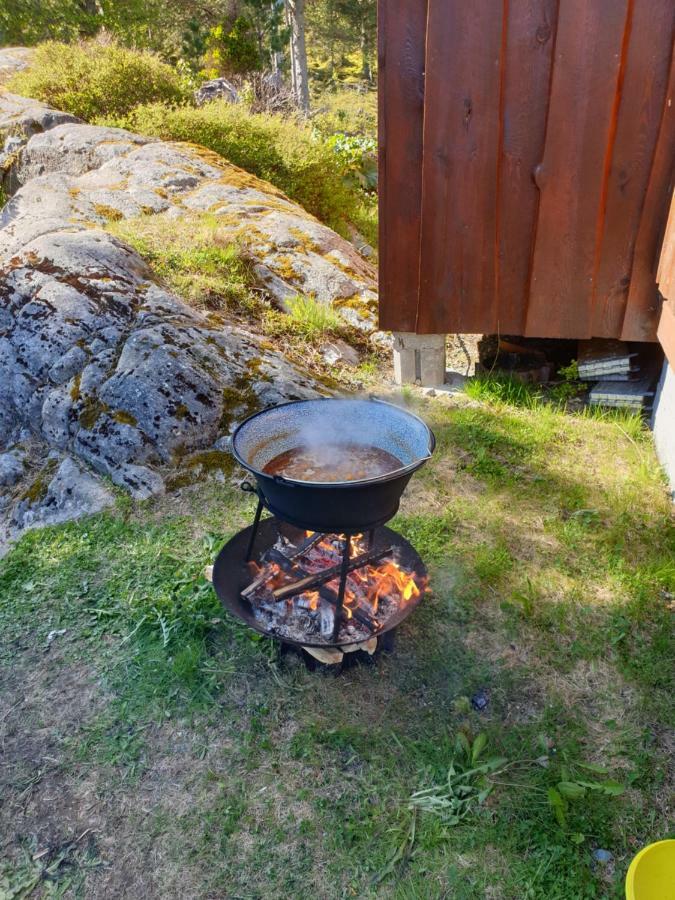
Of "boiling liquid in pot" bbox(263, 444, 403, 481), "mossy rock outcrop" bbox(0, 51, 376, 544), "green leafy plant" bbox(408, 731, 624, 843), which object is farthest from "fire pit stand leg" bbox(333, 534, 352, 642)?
"mossy rock outcrop" bbox(0, 51, 376, 544)

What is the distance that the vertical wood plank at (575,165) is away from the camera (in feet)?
10.9

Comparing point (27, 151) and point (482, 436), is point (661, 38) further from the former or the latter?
point (27, 151)

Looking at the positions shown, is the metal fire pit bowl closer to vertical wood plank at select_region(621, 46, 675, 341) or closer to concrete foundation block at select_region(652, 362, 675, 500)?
concrete foundation block at select_region(652, 362, 675, 500)

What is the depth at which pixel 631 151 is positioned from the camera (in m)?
3.51

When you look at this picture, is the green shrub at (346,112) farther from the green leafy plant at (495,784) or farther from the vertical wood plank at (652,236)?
the green leafy plant at (495,784)

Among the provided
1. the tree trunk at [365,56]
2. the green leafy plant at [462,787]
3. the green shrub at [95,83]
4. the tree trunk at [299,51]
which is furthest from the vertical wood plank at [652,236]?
the tree trunk at [365,56]

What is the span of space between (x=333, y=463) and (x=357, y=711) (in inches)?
39.0

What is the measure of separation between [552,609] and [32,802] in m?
2.23

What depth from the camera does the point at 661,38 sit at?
10.6 feet

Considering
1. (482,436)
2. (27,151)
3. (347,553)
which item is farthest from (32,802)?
(27,151)

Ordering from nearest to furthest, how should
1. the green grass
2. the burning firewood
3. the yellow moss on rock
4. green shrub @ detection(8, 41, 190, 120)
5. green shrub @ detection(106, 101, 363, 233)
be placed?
the green grass → the burning firewood → the yellow moss on rock → green shrub @ detection(106, 101, 363, 233) → green shrub @ detection(8, 41, 190, 120)

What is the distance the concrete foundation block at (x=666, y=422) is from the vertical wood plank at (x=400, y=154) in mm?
1769

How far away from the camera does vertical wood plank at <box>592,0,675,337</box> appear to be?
3.24 m

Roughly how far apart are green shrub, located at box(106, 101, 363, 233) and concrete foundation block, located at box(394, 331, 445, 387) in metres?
4.18
